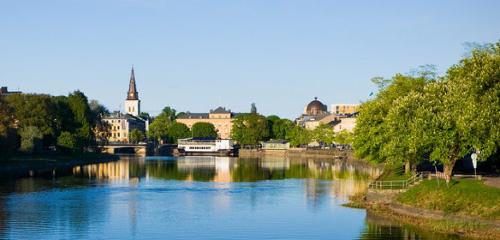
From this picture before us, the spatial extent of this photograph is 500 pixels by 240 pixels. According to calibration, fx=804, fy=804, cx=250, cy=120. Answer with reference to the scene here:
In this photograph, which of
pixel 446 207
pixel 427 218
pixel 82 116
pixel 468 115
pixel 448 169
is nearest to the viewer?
pixel 446 207

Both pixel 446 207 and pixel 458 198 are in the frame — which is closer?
pixel 458 198

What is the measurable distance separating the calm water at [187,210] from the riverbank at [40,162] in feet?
40.1

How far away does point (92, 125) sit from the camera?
18000 cm

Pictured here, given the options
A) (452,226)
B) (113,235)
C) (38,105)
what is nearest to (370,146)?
(452,226)

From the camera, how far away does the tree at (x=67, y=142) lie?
15400cm

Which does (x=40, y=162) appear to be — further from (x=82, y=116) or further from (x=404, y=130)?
(x=404, y=130)

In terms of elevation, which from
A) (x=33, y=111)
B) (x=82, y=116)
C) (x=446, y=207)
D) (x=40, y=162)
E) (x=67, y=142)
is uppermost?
(x=82, y=116)

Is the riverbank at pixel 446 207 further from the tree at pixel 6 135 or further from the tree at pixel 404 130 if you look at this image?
the tree at pixel 6 135

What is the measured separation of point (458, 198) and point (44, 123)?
106125 millimetres

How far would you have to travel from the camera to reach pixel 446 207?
188 feet

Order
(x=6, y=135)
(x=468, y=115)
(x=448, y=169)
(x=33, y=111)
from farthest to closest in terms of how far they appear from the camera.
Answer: (x=33, y=111), (x=6, y=135), (x=448, y=169), (x=468, y=115)

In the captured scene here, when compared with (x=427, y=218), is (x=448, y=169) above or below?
above

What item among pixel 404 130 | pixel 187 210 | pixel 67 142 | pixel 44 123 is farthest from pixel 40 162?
pixel 404 130

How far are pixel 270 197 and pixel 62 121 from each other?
88338 mm
